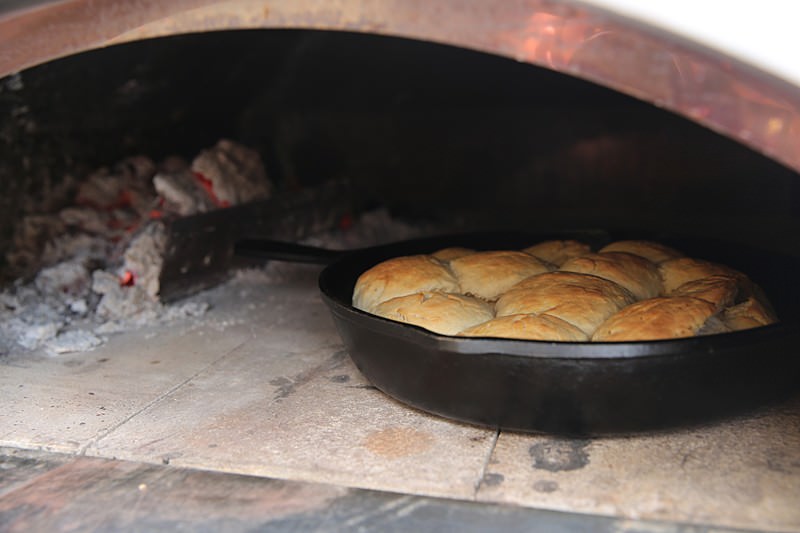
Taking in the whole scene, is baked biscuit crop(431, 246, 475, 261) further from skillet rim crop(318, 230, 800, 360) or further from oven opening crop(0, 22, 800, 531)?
skillet rim crop(318, 230, 800, 360)

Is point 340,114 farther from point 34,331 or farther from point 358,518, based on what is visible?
point 358,518

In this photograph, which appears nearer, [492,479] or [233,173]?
[492,479]

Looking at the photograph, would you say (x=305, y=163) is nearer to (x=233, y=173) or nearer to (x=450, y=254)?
(x=233, y=173)

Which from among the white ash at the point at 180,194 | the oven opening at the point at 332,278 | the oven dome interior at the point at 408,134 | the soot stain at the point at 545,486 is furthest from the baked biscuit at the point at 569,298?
the oven dome interior at the point at 408,134

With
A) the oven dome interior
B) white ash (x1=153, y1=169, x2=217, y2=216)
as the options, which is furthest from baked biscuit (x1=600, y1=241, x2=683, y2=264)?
white ash (x1=153, y1=169, x2=217, y2=216)

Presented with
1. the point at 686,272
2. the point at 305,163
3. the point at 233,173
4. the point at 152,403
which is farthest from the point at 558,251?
the point at 305,163

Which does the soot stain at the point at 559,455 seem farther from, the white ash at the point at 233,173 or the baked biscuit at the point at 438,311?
the white ash at the point at 233,173

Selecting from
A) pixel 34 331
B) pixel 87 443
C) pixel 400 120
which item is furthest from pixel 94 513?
pixel 400 120
